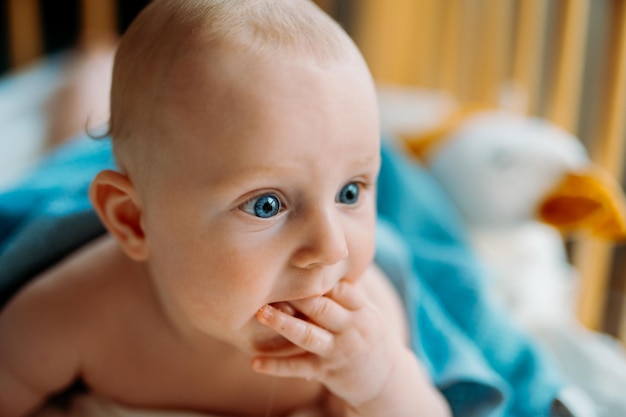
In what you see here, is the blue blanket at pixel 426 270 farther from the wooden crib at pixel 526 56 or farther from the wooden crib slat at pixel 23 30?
the wooden crib slat at pixel 23 30

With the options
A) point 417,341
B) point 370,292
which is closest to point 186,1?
point 370,292

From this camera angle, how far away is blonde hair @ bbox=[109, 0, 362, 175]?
0.62 meters

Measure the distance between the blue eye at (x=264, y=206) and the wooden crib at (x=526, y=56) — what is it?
744 mm

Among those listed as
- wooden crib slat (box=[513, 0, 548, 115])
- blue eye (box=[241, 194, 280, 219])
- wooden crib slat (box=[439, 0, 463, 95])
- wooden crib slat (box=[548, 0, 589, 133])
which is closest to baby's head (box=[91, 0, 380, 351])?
blue eye (box=[241, 194, 280, 219])

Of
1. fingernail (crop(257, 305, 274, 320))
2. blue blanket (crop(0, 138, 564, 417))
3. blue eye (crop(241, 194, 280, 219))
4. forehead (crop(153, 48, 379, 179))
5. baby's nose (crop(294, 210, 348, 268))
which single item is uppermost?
forehead (crop(153, 48, 379, 179))

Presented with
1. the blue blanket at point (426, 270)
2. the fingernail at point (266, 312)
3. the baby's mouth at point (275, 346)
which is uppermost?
the fingernail at point (266, 312)

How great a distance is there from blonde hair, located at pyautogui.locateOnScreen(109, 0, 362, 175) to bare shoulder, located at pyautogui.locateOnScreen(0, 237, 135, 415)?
205 millimetres

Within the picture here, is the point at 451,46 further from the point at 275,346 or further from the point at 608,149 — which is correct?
the point at 275,346

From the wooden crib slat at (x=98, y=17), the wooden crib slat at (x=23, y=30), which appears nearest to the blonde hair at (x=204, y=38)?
the wooden crib slat at (x=98, y=17)

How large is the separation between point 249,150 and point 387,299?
1.14ft

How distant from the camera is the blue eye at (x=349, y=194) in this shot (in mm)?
662

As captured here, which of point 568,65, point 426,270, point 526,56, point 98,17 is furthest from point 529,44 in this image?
point 98,17

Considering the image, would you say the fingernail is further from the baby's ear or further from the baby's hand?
the baby's ear

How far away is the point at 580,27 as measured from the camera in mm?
1243
